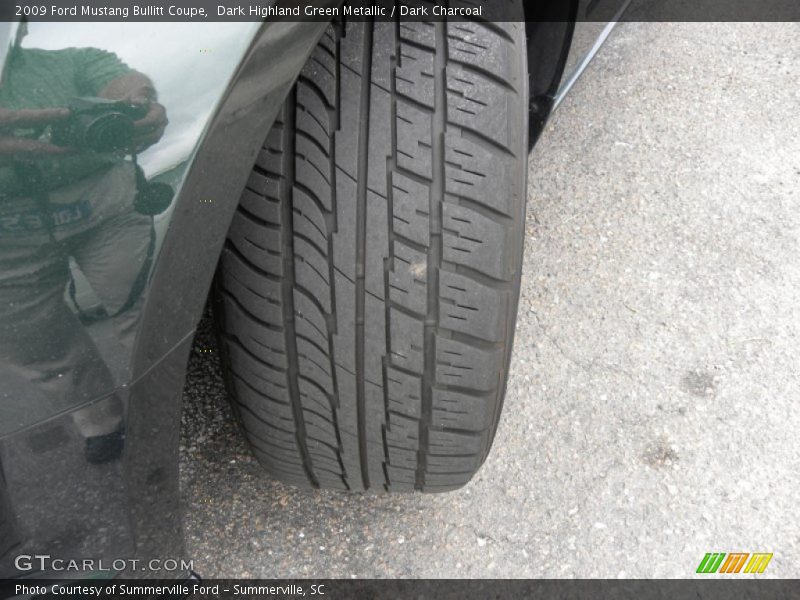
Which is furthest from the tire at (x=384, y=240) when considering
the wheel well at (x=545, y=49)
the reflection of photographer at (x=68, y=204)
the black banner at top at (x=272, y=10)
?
the wheel well at (x=545, y=49)

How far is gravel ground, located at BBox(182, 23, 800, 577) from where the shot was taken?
1.54 m

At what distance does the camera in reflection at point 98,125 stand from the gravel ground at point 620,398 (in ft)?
3.20

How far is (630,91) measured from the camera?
8.71ft

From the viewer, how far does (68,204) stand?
2.41 ft

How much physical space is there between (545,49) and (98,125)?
1.57 metres

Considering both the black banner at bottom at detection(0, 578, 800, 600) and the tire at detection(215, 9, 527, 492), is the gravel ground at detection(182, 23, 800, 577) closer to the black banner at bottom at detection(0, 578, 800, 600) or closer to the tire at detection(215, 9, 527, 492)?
the black banner at bottom at detection(0, 578, 800, 600)

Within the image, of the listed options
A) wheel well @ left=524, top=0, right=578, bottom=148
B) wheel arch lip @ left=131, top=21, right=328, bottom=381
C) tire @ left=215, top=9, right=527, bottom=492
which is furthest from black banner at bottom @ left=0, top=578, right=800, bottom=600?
wheel well @ left=524, top=0, right=578, bottom=148

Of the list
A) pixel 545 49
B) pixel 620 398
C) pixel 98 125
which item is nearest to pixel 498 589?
pixel 620 398

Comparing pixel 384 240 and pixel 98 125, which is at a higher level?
pixel 98 125

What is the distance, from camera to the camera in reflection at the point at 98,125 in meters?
0.72

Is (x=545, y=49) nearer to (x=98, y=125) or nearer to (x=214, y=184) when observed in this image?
(x=214, y=184)

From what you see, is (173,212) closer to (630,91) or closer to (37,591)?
(37,591)

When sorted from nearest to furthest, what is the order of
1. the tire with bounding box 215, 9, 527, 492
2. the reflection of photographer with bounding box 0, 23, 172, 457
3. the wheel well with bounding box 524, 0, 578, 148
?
the reflection of photographer with bounding box 0, 23, 172, 457, the tire with bounding box 215, 9, 527, 492, the wheel well with bounding box 524, 0, 578, 148

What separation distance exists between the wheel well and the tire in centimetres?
81
